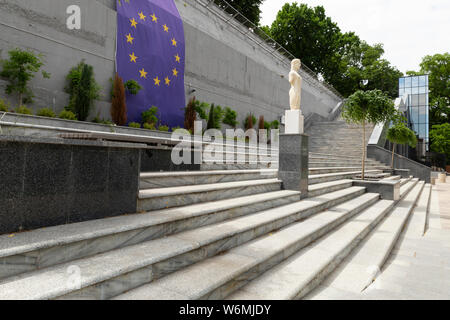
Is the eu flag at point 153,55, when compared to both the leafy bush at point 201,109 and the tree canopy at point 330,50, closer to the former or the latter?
the leafy bush at point 201,109

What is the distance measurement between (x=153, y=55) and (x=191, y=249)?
9.98 m

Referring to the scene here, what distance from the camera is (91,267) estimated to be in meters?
1.94

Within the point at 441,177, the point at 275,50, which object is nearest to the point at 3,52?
the point at 275,50

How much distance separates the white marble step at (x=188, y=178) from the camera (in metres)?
3.80

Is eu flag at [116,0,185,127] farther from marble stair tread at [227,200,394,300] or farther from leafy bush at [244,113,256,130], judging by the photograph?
marble stair tread at [227,200,394,300]

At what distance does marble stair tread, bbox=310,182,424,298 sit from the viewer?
288 centimetres

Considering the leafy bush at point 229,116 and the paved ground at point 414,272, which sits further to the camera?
the leafy bush at point 229,116

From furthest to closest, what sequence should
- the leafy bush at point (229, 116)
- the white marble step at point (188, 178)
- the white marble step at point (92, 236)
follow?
1. the leafy bush at point (229, 116)
2. the white marble step at point (188, 178)
3. the white marble step at point (92, 236)

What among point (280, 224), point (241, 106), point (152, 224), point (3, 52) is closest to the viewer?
point (152, 224)

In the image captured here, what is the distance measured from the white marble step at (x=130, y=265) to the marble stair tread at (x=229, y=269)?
8cm

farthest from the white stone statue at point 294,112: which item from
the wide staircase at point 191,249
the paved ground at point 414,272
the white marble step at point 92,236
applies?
the white marble step at point 92,236

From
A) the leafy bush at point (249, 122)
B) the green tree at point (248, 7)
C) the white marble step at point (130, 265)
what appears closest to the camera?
the white marble step at point (130, 265)

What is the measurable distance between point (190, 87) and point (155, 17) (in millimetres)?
3289
